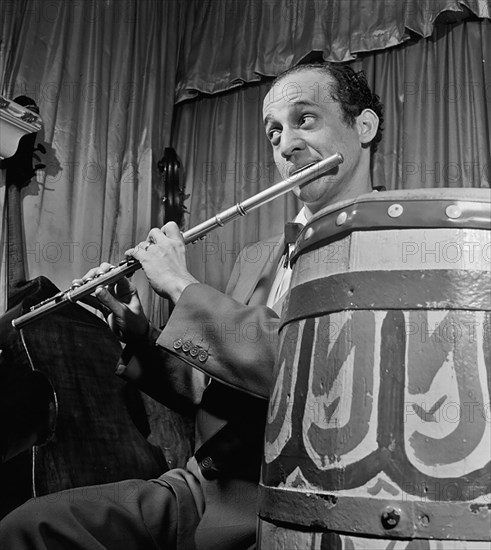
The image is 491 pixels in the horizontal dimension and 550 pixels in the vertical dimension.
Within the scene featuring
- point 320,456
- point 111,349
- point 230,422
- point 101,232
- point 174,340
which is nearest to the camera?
point 320,456

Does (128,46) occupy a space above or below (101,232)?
above

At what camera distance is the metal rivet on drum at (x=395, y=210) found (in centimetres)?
74

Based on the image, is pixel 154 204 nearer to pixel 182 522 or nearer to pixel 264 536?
pixel 182 522

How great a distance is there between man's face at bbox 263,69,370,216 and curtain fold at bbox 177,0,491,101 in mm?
790

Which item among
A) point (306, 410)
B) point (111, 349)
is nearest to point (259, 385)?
point (306, 410)

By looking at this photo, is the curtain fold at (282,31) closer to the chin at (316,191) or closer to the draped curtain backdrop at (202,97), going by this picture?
the draped curtain backdrop at (202,97)

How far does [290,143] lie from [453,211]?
0.93 metres

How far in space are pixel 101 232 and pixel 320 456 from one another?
1.94m

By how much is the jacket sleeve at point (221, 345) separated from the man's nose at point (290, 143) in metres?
0.69

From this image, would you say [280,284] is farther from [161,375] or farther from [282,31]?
[282,31]

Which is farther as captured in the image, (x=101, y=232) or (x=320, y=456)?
(x=101, y=232)

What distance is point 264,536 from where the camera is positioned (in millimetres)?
756

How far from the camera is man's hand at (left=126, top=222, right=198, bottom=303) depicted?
1.24m

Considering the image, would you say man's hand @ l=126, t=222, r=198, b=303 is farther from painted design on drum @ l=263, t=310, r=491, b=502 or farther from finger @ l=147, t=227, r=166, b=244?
painted design on drum @ l=263, t=310, r=491, b=502
